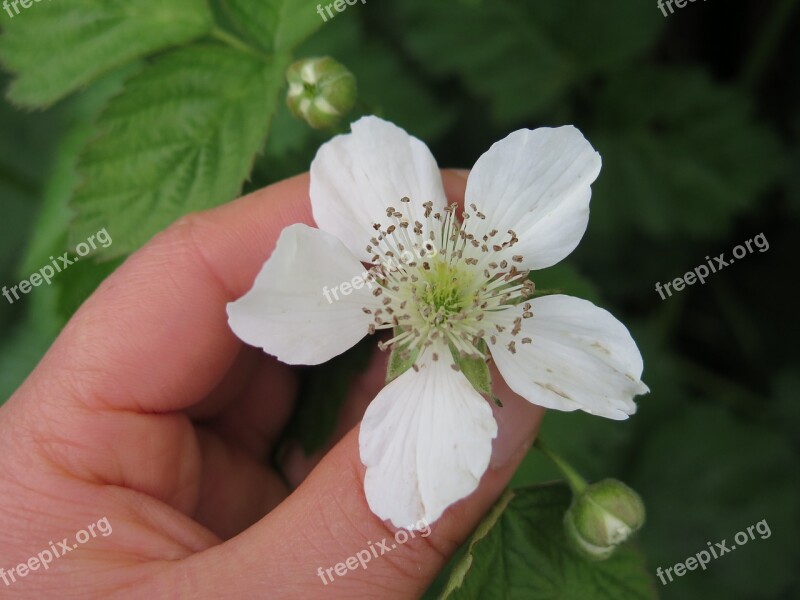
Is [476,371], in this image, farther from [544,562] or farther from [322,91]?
[322,91]

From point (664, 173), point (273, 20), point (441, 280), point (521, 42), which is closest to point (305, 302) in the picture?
point (441, 280)

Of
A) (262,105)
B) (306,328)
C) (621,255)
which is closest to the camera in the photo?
(306,328)

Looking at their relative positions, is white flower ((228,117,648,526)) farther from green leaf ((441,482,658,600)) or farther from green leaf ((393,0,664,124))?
green leaf ((393,0,664,124))

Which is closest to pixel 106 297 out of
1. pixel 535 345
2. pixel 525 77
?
pixel 535 345

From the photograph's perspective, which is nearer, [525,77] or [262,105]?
[262,105]

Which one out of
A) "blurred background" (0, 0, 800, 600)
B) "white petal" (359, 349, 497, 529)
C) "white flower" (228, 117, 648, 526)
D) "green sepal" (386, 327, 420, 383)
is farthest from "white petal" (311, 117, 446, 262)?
"blurred background" (0, 0, 800, 600)

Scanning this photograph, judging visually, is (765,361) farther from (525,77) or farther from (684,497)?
(525,77)

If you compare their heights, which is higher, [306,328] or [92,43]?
[92,43]
